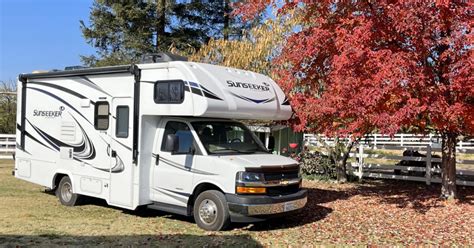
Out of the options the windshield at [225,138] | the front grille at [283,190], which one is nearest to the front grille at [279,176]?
the front grille at [283,190]

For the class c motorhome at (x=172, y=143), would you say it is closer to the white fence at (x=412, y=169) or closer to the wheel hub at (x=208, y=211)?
the wheel hub at (x=208, y=211)

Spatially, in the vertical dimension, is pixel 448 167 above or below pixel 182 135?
below

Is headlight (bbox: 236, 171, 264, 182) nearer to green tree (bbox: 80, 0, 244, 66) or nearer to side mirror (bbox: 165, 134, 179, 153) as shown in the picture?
side mirror (bbox: 165, 134, 179, 153)

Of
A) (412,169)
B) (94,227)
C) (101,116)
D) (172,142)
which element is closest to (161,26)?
(412,169)

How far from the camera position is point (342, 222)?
893cm

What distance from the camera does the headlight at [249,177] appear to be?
24.8ft

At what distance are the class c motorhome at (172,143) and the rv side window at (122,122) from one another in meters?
0.02

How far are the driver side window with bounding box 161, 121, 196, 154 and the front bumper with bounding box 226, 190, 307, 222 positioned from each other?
1.18 m

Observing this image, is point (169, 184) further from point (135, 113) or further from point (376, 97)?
point (376, 97)

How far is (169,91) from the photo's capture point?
8.27 meters

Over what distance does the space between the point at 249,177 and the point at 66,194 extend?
15.4 ft

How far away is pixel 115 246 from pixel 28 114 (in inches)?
219

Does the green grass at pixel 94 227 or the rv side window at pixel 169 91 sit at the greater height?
the rv side window at pixel 169 91

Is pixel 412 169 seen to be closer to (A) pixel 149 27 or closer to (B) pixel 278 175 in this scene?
(B) pixel 278 175
